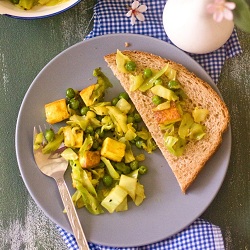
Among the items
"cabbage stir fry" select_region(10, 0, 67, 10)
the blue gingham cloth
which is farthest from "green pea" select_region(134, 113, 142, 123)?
"cabbage stir fry" select_region(10, 0, 67, 10)

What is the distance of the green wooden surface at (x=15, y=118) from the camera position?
107 inches

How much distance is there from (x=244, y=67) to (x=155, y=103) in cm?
55

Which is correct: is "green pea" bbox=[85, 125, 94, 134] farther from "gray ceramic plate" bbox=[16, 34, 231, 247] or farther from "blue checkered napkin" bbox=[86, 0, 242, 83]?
"blue checkered napkin" bbox=[86, 0, 242, 83]

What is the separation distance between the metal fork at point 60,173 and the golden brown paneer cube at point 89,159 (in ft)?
0.34

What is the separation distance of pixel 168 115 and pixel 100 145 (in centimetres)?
35

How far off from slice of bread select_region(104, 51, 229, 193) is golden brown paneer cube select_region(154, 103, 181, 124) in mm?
42

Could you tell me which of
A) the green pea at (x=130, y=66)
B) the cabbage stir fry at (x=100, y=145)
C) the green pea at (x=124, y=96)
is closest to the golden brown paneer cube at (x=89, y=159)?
the cabbage stir fry at (x=100, y=145)

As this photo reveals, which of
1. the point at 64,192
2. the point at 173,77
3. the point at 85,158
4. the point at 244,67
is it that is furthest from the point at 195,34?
the point at 64,192

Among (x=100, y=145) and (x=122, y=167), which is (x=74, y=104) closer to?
(x=100, y=145)

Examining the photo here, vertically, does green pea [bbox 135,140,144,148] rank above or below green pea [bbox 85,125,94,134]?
below

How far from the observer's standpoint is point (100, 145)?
2631mm

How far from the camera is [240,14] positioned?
6.95 ft

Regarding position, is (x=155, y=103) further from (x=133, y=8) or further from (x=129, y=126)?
(x=133, y=8)

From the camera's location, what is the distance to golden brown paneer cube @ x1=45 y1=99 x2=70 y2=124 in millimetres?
2639
